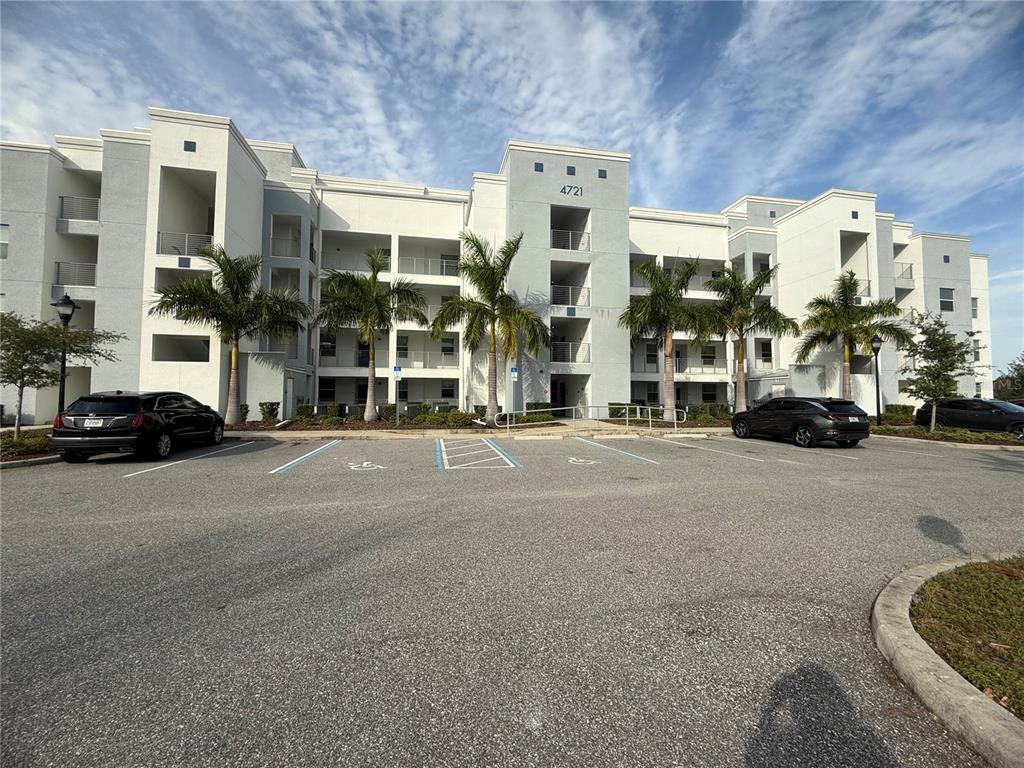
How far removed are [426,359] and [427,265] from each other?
6.20 metres

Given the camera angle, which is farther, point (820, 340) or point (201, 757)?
point (820, 340)

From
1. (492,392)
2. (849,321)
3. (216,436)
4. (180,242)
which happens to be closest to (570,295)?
(492,392)

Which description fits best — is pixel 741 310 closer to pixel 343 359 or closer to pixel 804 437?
pixel 804 437

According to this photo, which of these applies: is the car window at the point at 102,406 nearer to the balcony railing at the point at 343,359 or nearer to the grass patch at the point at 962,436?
the balcony railing at the point at 343,359

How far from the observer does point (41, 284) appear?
822 inches

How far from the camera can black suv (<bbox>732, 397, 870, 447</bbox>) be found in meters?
14.3

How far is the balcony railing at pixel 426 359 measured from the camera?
2889 centimetres

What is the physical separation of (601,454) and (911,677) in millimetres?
10250

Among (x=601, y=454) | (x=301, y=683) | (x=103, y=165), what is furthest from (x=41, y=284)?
(x=301, y=683)

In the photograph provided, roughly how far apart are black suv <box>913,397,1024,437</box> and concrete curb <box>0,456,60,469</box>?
2933 centimetres

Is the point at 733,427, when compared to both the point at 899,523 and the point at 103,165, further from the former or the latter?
the point at 103,165

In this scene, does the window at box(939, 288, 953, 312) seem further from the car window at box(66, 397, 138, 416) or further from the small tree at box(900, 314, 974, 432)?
the car window at box(66, 397, 138, 416)

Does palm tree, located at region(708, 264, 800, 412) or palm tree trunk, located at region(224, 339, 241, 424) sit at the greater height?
palm tree, located at region(708, 264, 800, 412)

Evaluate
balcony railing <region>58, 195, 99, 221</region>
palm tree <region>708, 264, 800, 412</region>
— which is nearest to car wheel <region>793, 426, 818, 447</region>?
palm tree <region>708, 264, 800, 412</region>
